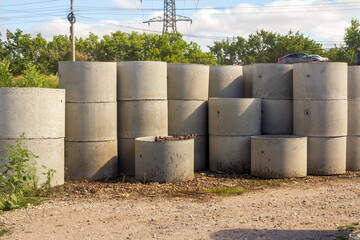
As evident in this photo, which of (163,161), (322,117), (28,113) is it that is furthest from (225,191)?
(28,113)

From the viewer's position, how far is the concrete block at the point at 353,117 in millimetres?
11422

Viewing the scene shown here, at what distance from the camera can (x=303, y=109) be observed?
10.8 meters

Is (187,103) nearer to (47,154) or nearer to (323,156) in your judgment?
(323,156)

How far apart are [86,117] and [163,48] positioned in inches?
1331

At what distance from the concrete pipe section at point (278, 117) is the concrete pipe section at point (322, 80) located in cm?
58

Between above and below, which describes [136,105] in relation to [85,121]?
above

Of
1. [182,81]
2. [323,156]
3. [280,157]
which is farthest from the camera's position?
[182,81]

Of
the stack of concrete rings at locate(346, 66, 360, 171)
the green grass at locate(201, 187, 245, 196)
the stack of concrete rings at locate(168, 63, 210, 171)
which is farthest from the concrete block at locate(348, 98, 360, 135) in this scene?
the green grass at locate(201, 187, 245, 196)

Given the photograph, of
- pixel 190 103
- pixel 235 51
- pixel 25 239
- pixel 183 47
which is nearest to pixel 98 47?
pixel 183 47

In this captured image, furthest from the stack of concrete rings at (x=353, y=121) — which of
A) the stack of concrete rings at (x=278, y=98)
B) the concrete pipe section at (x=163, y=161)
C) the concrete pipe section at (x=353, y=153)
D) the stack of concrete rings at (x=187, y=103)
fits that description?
the concrete pipe section at (x=163, y=161)

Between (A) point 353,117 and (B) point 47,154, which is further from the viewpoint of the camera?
(A) point 353,117

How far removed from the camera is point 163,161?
9.40m

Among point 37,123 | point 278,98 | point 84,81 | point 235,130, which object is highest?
point 84,81

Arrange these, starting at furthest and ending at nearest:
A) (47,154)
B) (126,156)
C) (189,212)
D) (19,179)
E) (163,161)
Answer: (126,156) < (163,161) < (47,154) < (19,179) < (189,212)
